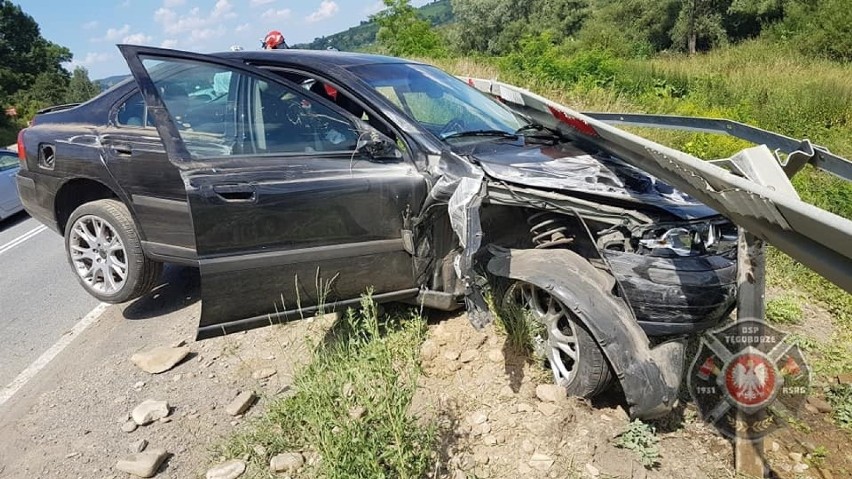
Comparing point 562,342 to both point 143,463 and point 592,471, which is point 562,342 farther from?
point 143,463

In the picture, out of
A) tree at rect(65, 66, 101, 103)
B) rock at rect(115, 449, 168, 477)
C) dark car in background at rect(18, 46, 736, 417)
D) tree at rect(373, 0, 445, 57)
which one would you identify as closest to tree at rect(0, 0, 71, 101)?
tree at rect(65, 66, 101, 103)

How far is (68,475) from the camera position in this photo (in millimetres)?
2631

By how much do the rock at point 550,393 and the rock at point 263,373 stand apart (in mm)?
1624

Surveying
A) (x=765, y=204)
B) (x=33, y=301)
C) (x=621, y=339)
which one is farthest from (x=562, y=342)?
(x=33, y=301)

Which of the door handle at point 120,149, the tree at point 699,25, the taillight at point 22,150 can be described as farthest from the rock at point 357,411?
the tree at point 699,25

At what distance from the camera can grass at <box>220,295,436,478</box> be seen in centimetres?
224

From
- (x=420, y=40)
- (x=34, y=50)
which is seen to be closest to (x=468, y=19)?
(x=420, y=40)

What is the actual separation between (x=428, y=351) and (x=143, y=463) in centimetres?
159

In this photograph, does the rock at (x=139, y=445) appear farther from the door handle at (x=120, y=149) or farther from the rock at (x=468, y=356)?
the door handle at (x=120, y=149)

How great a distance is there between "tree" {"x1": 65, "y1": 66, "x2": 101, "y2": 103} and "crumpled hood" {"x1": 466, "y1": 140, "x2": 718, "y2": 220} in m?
53.6

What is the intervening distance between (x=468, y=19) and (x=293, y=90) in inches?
2067

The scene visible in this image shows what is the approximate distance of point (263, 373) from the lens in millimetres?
3361

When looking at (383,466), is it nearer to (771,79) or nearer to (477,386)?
(477,386)

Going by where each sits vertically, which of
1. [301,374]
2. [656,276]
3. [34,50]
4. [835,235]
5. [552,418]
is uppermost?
[34,50]
